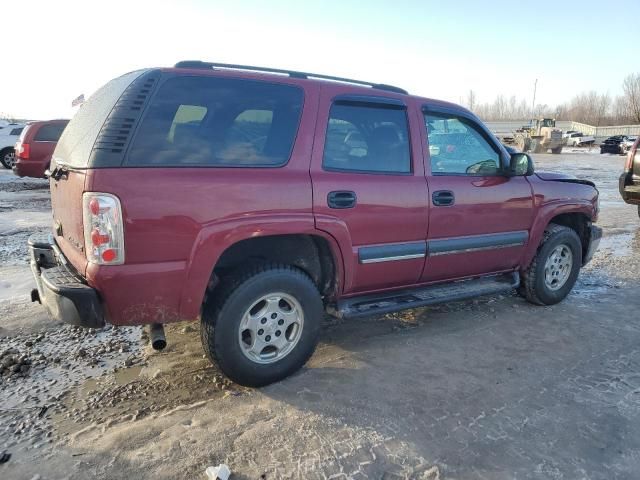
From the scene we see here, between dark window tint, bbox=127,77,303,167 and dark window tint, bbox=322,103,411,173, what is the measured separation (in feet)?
1.05

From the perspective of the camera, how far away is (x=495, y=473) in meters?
2.46

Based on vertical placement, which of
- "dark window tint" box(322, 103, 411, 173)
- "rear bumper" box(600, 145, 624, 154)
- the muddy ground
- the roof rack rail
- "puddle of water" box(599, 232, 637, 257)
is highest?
the roof rack rail

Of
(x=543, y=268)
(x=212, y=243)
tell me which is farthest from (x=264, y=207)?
(x=543, y=268)

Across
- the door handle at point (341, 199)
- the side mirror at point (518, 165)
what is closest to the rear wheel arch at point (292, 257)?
the door handle at point (341, 199)

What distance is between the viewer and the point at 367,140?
360 centimetres

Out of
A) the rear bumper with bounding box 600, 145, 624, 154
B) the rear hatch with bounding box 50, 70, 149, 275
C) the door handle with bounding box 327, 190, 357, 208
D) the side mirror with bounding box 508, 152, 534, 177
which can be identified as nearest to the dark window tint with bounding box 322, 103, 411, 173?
the door handle with bounding box 327, 190, 357, 208

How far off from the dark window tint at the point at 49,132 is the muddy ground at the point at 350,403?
8600 millimetres

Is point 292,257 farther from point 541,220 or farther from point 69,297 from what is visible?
point 541,220

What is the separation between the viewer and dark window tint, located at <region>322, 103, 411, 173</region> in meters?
3.39

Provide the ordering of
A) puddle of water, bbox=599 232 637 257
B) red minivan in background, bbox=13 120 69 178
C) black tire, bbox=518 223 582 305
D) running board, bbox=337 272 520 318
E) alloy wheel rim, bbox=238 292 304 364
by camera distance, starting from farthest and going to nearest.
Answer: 1. red minivan in background, bbox=13 120 69 178
2. puddle of water, bbox=599 232 637 257
3. black tire, bbox=518 223 582 305
4. running board, bbox=337 272 520 318
5. alloy wheel rim, bbox=238 292 304 364

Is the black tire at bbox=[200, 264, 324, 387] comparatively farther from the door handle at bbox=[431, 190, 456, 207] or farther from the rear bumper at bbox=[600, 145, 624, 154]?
the rear bumper at bbox=[600, 145, 624, 154]

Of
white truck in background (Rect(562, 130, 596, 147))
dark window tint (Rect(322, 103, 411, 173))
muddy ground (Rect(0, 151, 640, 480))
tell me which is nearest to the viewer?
muddy ground (Rect(0, 151, 640, 480))

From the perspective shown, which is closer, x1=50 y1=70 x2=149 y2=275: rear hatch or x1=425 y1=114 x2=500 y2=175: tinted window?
x1=50 y1=70 x2=149 y2=275: rear hatch

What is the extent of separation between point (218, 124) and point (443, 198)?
1851mm
